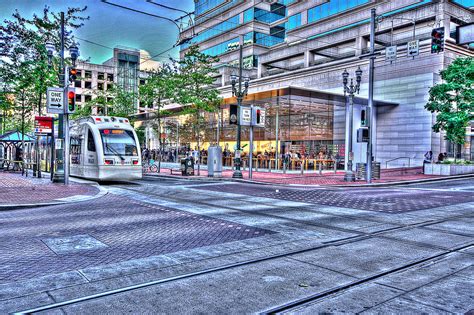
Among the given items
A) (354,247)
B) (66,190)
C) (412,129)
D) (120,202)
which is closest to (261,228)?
(354,247)

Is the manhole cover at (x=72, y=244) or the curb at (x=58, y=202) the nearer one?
the manhole cover at (x=72, y=244)

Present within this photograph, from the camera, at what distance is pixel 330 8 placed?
156 ft

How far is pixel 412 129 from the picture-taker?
118 feet

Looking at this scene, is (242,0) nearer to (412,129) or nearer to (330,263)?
(412,129)

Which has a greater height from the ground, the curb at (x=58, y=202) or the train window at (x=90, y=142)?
the train window at (x=90, y=142)

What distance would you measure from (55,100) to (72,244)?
1168cm

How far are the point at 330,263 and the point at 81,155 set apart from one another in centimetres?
1681

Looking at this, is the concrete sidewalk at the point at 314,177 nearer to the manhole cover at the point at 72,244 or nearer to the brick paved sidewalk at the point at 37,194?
the brick paved sidewalk at the point at 37,194

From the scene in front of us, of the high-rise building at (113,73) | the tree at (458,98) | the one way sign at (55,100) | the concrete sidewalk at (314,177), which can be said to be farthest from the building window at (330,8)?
the high-rise building at (113,73)

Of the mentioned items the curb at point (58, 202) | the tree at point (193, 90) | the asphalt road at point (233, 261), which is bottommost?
the asphalt road at point (233, 261)

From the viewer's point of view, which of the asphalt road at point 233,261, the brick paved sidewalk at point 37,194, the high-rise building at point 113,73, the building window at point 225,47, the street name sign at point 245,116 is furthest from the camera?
the high-rise building at point 113,73

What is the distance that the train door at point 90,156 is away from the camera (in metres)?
18.7

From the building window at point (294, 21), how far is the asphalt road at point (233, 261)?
4515 cm

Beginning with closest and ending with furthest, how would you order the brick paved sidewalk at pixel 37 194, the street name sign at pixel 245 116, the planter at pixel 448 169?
the brick paved sidewalk at pixel 37 194, the street name sign at pixel 245 116, the planter at pixel 448 169
